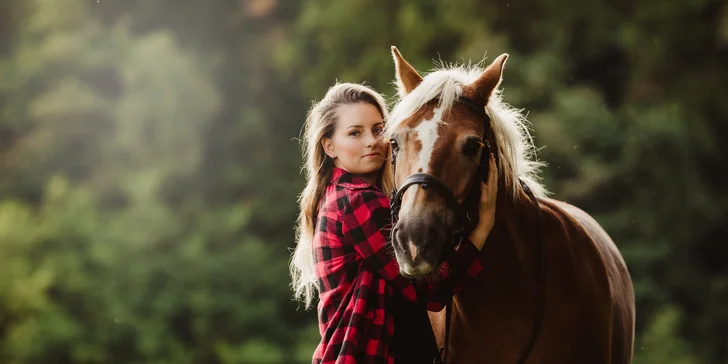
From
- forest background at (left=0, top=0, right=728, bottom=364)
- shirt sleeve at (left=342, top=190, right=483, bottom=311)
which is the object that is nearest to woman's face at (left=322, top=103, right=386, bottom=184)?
shirt sleeve at (left=342, top=190, right=483, bottom=311)

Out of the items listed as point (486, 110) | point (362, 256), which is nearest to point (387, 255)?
point (362, 256)

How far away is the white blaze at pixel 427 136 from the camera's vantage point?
76.5 inches

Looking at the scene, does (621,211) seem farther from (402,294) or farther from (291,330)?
(402,294)

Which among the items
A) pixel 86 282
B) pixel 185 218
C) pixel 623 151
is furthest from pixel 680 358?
pixel 86 282

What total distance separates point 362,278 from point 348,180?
331 millimetres

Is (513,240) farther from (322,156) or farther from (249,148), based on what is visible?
(249,148)

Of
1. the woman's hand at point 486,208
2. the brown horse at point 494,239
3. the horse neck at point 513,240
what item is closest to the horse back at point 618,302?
the brown horse at point 494,239

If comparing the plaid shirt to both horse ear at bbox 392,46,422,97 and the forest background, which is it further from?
the forest background

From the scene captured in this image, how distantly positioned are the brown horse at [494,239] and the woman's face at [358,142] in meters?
0.14

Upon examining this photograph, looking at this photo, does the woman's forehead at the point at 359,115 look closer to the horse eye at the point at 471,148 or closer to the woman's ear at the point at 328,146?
the woman's ear at the point at 328,146

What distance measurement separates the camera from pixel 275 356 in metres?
10.6

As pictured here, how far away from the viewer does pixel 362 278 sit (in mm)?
2113

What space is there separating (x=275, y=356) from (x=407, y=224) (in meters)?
9.14

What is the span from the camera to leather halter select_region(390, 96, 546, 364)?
1.91m
